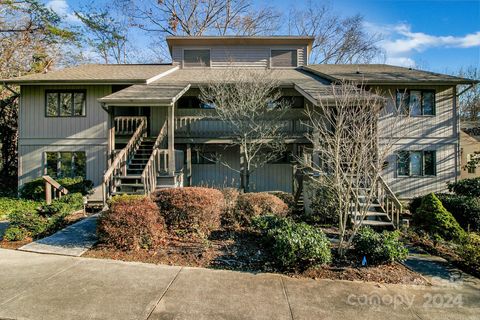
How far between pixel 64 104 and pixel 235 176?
8.77 m

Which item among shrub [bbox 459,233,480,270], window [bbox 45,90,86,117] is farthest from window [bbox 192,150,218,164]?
shrub [bbox 459,233,480,270]

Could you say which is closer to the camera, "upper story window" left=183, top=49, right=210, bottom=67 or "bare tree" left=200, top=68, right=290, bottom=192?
"bare tree" left=200, top=68, right=290, bottom=192

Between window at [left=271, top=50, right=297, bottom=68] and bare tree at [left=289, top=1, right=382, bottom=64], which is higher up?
bare tree at [left=289, top=1, right=382, bottom=64]

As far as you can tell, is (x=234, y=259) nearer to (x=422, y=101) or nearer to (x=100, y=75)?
(x=100, y=75)

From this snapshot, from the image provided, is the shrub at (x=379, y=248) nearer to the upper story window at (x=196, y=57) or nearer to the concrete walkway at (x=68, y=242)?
the concrete walkway at (x=68, y=242)

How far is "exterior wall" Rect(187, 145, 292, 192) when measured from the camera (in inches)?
552

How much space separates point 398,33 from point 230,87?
1335cm

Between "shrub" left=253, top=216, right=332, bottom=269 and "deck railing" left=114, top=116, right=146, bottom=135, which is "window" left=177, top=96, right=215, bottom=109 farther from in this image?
"shrub" left=253, top=216, right=332, bottom=269

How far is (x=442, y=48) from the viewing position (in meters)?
17.3

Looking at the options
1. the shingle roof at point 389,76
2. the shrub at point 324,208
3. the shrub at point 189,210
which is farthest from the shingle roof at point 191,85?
the shrub at point 189,210

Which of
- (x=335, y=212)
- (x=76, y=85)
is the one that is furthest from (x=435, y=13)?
(x=76, y=85)

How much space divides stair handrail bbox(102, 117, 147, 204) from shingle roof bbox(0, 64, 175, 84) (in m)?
2.17

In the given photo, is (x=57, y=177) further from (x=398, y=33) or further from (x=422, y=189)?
(x=398, y=33)

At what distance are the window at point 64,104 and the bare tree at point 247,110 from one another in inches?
227
